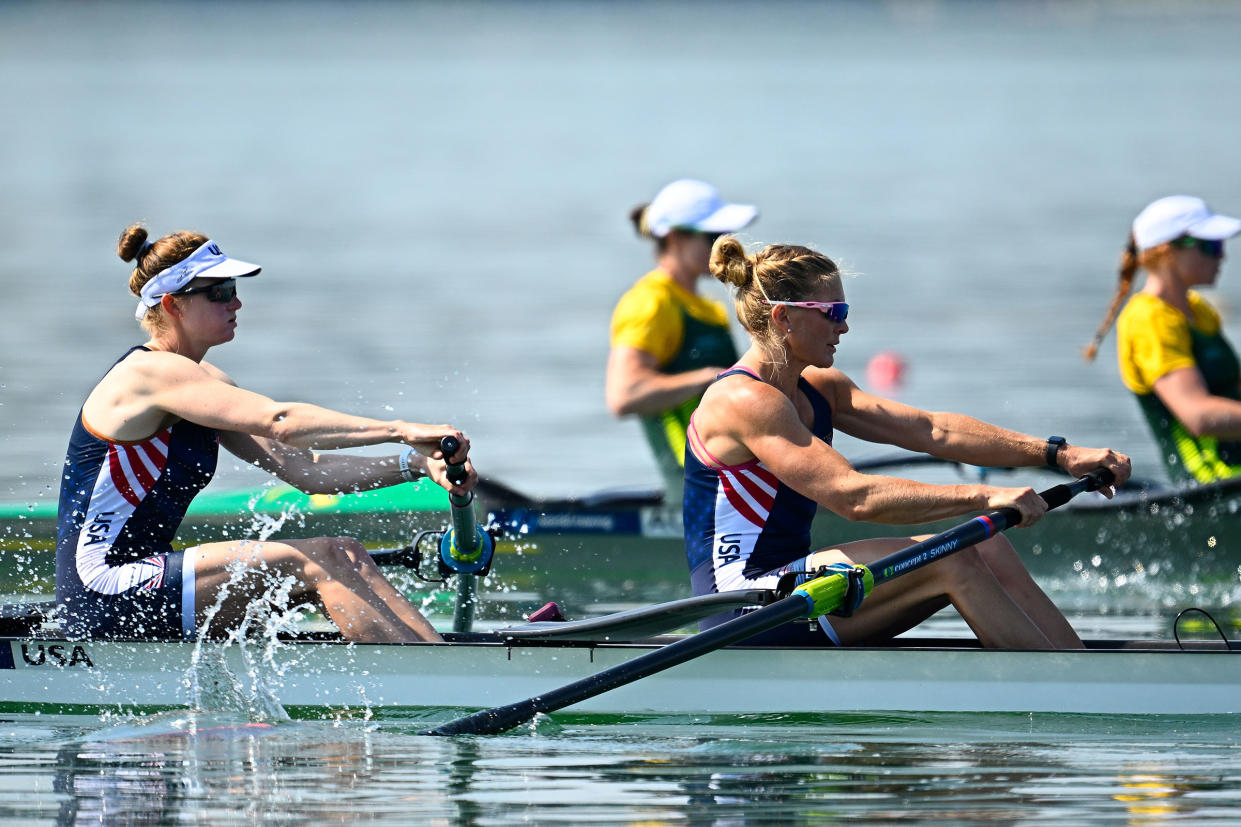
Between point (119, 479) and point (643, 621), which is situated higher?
point (119, 479)

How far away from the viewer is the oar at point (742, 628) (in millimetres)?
6438

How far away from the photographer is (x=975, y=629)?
6805mm

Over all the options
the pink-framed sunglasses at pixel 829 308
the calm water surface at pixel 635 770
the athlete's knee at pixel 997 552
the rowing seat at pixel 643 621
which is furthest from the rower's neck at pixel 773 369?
the calm water surface at pixel 635 770

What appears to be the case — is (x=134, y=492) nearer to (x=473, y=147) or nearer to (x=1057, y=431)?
(x=1057, y=431)

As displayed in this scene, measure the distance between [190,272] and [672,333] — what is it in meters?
4.05

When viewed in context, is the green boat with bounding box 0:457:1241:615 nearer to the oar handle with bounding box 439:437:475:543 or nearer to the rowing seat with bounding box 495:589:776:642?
the oar handle with bounding box 439:437:475:543

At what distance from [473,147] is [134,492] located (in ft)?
175

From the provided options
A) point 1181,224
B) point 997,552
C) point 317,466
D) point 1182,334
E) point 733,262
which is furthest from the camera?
point 1182,334

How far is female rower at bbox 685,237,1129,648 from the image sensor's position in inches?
258

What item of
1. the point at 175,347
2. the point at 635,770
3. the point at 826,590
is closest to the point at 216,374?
the point at 175,347

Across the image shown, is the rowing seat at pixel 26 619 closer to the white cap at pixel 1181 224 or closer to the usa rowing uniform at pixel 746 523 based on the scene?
the usa rowing uniform at pixel 746 523

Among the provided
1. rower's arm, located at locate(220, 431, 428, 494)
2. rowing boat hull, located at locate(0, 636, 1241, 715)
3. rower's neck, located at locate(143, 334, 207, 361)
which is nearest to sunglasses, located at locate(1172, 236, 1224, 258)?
rowing boat hull, located at locate(0, 636, 1241, 715)

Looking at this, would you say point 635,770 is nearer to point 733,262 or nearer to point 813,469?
point 813,469

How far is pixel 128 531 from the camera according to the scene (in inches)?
275
